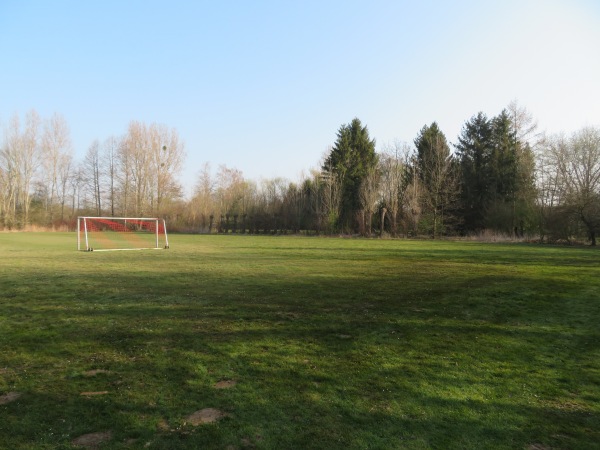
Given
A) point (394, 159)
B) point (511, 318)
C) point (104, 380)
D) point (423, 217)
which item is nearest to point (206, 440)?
point (104, 380)

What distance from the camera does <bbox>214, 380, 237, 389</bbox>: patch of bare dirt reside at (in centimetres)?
396

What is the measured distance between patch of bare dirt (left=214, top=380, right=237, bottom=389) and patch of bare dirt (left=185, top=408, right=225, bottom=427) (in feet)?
1.50

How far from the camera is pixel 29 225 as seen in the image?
5709 cm

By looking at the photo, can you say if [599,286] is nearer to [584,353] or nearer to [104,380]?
[584,353]

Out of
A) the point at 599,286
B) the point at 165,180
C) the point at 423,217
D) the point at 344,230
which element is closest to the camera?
the point at 599,286

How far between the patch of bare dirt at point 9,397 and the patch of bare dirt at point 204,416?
1.71m

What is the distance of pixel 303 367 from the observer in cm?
453

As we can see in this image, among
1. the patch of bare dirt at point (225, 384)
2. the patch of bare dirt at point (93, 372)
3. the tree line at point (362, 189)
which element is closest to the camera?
the patch of bare dirt at point (225, 384)

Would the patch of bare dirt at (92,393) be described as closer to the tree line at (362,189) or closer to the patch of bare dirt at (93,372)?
the patch of bare dirt at (93,372)

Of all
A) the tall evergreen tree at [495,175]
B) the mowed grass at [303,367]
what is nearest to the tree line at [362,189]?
the tall evergreen tree at [495,175]

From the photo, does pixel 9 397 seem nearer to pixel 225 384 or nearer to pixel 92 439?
pixel 92 439

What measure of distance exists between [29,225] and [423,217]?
54.5 m

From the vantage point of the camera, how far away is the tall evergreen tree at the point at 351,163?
48656 mm

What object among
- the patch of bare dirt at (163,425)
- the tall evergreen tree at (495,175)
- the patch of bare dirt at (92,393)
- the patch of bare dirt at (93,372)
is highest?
the tall evergreen tree at (495,175)
